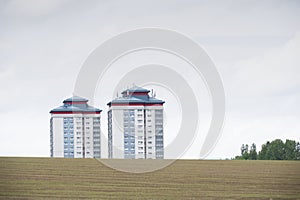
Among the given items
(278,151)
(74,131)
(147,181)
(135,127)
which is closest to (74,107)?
(74,131)

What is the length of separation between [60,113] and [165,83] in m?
8.91

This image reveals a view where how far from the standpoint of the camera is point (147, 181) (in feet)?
51.4

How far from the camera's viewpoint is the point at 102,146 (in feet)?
88.3

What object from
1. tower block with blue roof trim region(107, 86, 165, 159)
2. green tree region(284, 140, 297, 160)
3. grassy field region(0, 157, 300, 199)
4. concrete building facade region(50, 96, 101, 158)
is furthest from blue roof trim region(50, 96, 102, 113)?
green tree region(284, 140, 297, 160)

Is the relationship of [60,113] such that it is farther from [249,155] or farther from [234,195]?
[234,195]

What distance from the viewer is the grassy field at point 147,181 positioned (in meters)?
13.4

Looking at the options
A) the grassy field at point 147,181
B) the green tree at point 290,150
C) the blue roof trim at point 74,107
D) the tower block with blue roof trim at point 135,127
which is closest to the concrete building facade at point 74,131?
the blue roof trim at point 74,107

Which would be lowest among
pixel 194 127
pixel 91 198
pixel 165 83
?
pixel 91 198

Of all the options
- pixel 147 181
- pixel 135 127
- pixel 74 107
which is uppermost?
pixel 74 107

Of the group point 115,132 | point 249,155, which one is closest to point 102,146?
point 115,132

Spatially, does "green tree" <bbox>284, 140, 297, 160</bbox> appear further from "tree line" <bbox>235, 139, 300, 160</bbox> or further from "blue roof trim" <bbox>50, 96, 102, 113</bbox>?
"blue roof trim" <bbox>50, 96, 102, 113</bbox>

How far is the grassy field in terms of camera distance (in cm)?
1341

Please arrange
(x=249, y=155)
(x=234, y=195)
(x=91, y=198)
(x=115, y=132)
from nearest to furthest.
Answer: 1. (x=91, y=198)
2. (x=234, y=195)
3. (x=249, y=155)
4. (x=115, y=132)

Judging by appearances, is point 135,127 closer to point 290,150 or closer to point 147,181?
point 290,150
